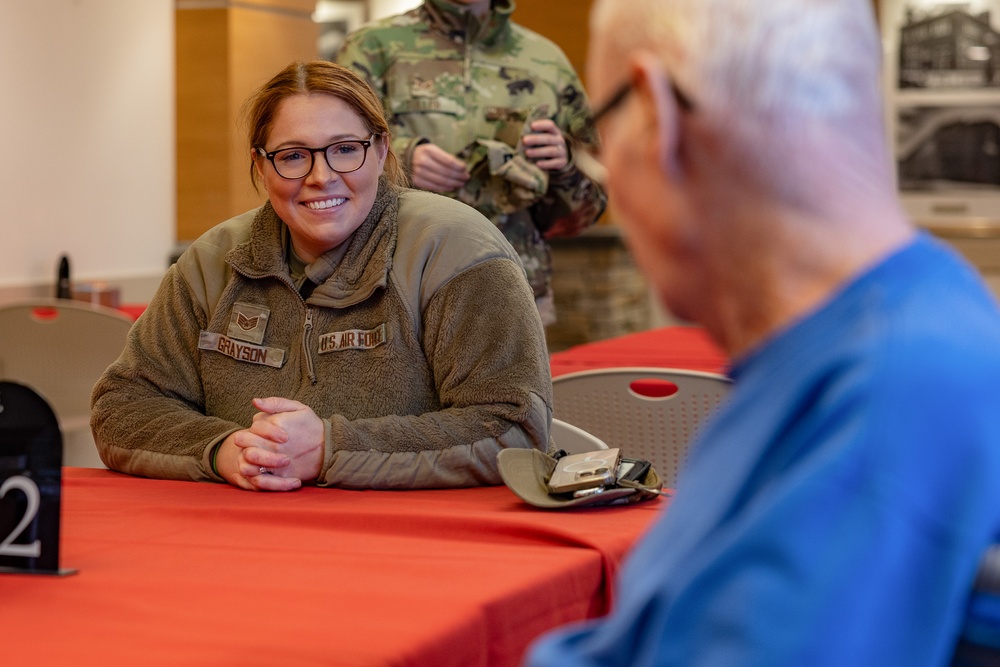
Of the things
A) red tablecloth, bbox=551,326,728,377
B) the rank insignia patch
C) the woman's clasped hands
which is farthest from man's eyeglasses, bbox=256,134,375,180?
red tablecloth, bbox=551,326,728,377

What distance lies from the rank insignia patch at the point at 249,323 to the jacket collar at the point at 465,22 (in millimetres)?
1645

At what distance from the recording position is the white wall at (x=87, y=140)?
15.8 ft

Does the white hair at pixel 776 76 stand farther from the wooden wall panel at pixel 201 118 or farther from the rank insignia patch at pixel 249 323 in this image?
the wooden wall panel at pixel 201 118

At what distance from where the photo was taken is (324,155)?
6.97ft

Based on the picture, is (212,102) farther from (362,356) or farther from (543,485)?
(543,485)

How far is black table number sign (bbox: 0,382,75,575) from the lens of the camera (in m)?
1.31

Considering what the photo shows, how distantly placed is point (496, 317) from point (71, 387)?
2.28 meters

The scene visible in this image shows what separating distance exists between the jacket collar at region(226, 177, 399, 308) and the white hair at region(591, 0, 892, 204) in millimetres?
1323

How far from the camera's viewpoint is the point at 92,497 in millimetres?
1781

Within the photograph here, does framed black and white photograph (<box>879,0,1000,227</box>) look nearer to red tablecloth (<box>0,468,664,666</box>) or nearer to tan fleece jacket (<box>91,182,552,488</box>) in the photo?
tan fleece jacket (<box>91,182,552,488</box>)

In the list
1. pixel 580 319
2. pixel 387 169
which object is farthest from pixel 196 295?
pixel 580 319

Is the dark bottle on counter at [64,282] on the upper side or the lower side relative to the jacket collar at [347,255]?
lower

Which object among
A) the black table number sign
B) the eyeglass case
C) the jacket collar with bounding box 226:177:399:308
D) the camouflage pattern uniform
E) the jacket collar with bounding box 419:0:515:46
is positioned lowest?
the eyeglass case

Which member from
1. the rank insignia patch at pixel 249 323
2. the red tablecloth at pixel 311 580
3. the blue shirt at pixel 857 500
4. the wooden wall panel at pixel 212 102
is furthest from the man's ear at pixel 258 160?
the wooden wall panel at pixel 212 102
